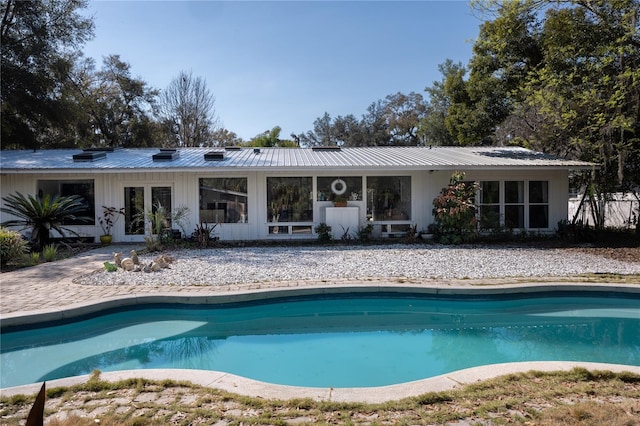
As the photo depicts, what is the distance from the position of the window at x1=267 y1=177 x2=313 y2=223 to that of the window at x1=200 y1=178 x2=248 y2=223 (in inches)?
35.3

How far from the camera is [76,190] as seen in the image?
13.4 metres

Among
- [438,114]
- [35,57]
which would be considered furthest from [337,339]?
[438,114]

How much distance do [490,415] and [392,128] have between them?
112 ft

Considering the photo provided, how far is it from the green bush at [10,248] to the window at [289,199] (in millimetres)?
6868

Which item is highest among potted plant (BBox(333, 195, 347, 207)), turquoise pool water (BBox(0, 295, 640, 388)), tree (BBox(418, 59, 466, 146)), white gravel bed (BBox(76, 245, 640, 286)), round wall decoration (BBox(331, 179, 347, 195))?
tree (BBox(418, 59, 466, 146))

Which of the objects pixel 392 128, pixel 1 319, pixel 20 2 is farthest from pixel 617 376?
pixel 392 128

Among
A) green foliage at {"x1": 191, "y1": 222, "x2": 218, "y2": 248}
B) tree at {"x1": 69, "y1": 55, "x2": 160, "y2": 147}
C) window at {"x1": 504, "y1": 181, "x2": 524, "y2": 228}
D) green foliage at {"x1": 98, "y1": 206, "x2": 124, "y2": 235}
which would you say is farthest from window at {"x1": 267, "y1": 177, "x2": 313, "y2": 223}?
tree at {"x1": 69, "y1": 55, "x2": 160, "y2": 147}

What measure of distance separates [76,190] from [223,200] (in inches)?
206

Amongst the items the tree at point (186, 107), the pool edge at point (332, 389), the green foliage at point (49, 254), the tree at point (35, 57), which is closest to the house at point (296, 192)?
the green foliage at point (49, 254)

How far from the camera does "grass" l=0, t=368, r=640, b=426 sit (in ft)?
8.71

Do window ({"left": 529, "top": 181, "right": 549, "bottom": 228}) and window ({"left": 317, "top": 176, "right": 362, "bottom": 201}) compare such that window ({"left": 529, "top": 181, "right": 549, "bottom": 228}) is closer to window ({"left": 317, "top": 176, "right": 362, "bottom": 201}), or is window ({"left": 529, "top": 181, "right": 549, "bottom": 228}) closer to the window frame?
window ({"left": 317, "top": 176, "right": 362, "bottom": 201})

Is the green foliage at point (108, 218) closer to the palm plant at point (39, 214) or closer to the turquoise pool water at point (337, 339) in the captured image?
the palm plant at point (39, 214)

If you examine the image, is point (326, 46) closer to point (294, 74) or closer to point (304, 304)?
point (294, 74)

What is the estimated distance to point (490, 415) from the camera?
8.90ft
